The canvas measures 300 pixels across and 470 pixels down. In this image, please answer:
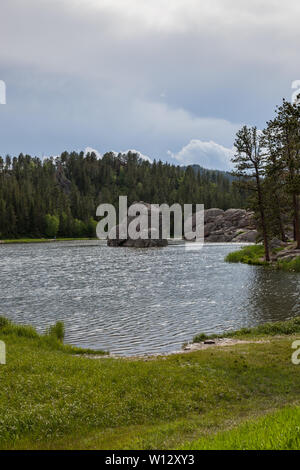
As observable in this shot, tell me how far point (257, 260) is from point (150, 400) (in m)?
45.8

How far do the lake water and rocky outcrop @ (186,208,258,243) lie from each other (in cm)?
6860

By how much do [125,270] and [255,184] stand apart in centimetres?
2203

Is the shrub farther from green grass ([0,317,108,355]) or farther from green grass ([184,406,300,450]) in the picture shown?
green grass ([184,406,300,450])

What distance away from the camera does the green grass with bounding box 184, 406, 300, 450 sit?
6.45 metres

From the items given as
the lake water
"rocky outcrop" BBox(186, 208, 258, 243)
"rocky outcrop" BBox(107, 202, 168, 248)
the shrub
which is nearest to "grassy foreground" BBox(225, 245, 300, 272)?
the lake water

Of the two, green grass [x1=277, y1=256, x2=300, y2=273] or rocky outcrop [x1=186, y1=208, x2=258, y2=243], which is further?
rocky outcrop [x1=186, y1=208, x2=258, y2=243]

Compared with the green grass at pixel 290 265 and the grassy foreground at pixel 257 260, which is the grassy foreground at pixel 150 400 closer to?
the green grass at pixel 290 265

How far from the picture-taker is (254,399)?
11742 mm

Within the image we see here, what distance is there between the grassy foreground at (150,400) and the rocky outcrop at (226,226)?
326ft

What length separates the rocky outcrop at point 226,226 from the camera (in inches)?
4653

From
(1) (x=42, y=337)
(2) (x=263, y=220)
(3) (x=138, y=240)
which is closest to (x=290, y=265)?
(2) (x=263, y=220)

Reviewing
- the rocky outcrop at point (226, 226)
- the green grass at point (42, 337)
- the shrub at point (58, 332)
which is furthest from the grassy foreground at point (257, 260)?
the rocky outcrop at point (226, 226)
